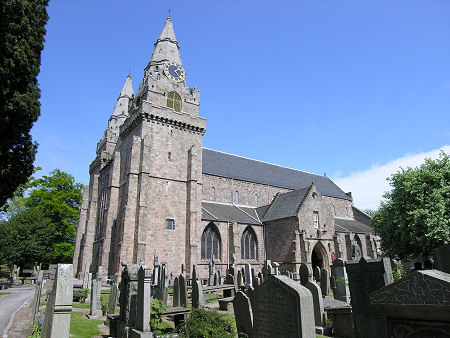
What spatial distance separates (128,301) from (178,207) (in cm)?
1795

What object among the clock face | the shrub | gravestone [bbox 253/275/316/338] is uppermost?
the clock face

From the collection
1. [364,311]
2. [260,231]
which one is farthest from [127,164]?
[364,311]

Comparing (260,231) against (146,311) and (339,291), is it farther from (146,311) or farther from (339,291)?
(146,311)

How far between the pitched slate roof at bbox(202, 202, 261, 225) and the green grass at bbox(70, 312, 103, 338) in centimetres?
1586

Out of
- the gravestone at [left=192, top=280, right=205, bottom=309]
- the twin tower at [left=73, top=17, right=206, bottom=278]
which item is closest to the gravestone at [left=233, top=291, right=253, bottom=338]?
the gravestone at [left=192, top=280, right=205, bottom=309]

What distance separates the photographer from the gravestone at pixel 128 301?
8297mm

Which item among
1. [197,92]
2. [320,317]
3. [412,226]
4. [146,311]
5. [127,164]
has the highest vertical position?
[197,92]

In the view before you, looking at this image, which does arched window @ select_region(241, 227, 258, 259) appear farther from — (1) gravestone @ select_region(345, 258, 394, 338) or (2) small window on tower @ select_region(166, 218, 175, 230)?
(1) gravestone @ select_region(345, 258, 394, 338)

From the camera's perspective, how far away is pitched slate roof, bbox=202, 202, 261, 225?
93.3 feet

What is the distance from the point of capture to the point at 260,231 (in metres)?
30.8

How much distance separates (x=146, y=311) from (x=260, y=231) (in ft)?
78.6

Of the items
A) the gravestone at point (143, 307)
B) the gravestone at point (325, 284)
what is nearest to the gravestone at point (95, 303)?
the gravestone at point (143, 307)

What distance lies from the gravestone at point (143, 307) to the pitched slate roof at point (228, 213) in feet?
62.9

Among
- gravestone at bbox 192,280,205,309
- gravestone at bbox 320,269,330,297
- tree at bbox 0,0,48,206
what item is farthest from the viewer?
gravestone at bbox 320,269,330,297
